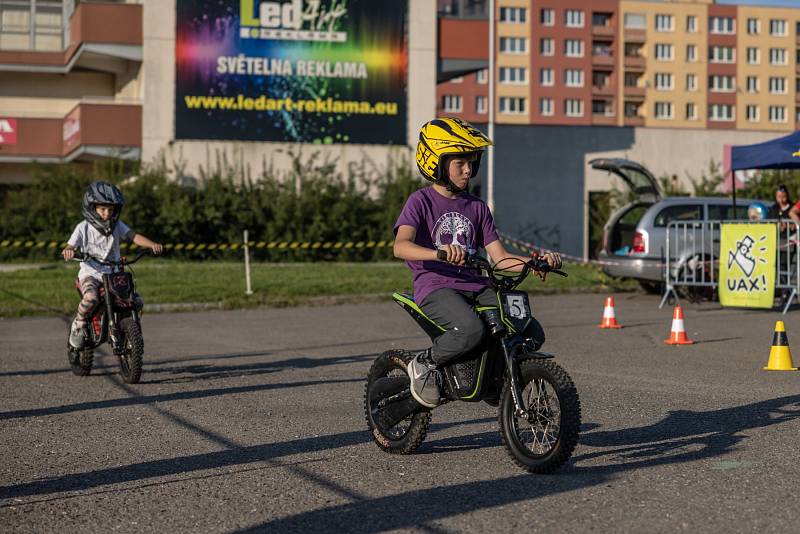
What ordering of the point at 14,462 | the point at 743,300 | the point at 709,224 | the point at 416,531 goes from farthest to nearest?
1. the point at 709,224
2. the point at 743,300
3. the point at 14,462
4. the point at 416,531

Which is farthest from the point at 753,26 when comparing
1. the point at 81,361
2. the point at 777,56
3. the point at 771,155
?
the point at 81,361

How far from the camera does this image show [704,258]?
2052 centimetres

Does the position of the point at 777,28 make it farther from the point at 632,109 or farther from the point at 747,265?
the point at 747,265

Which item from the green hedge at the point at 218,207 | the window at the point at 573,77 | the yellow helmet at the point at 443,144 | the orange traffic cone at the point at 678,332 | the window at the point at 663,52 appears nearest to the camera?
the yellow helmet at the point at 443,144

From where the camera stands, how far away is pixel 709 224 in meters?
21.1

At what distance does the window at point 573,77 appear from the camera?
12444cm

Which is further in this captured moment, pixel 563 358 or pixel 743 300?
pixel 743 300

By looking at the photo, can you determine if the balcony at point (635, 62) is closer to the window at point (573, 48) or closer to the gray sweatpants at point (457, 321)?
the window at point (573, 48)

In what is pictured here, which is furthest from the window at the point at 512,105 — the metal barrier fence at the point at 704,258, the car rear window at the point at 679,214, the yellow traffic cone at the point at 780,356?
the yellow traffic cone at the point at 780,356

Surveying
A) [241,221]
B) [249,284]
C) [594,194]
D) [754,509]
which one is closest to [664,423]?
[754,509]

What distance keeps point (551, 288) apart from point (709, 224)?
13.8ft

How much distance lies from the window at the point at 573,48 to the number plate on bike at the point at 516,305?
120195 mm

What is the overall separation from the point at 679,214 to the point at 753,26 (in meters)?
113

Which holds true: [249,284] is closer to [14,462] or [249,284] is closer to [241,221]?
[241,221]
